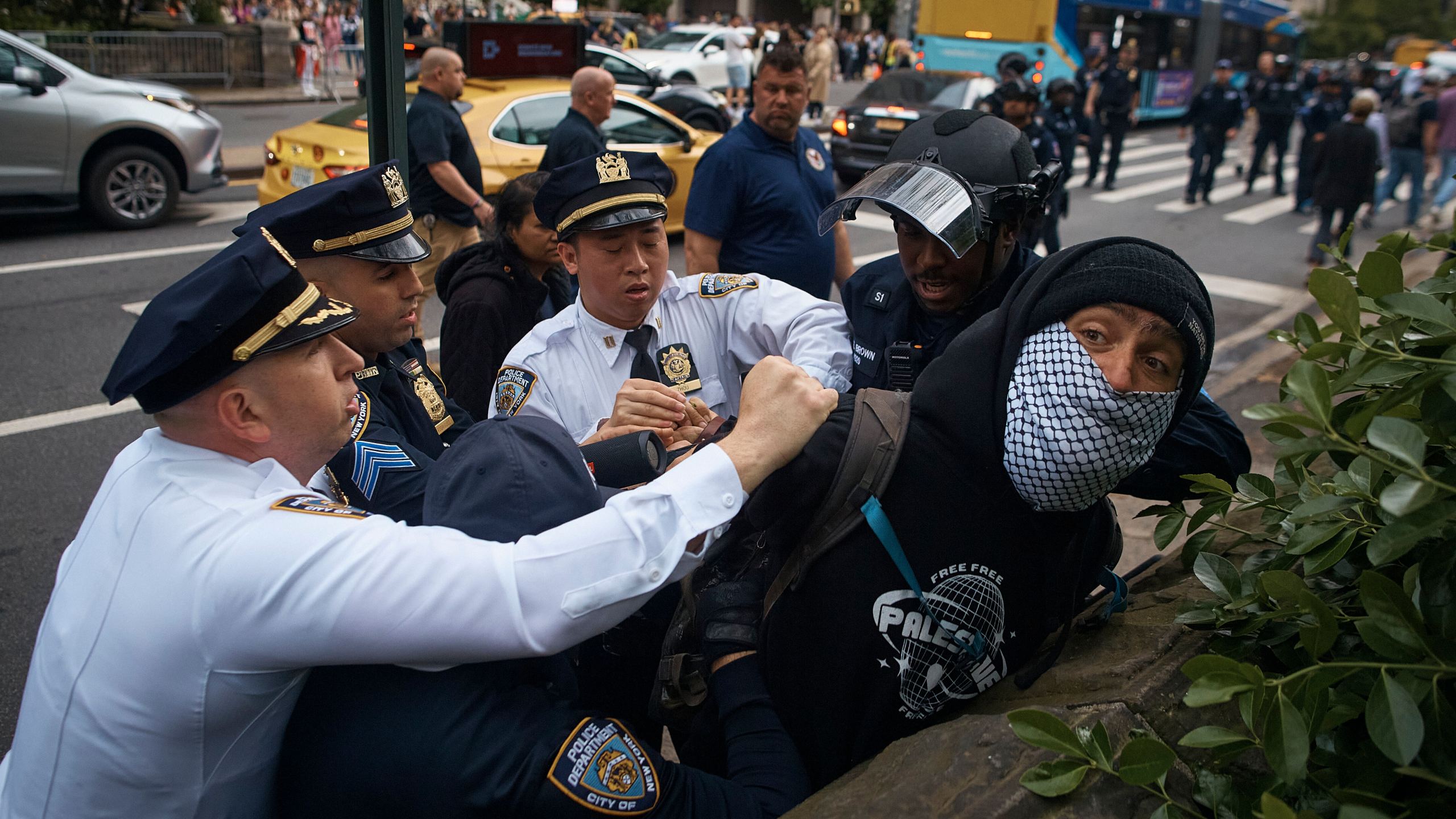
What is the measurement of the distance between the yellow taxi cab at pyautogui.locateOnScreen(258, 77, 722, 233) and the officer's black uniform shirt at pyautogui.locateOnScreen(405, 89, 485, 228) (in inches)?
45.9

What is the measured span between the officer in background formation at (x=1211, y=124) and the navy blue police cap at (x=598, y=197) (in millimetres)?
13169

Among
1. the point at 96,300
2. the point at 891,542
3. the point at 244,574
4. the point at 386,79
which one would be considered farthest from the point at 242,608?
the point at 96,300

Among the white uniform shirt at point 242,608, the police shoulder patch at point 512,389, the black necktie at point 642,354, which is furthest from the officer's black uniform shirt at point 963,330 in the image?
the white uniform shirt at point 242,608

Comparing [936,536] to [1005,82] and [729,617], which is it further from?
[1005,82]

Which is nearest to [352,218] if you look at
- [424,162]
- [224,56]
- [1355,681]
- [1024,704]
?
[1024,704]

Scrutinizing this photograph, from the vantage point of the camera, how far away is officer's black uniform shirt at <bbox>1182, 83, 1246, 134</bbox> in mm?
13547

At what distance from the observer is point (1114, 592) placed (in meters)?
1.95

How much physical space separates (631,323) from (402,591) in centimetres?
153

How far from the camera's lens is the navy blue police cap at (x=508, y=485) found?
1407mm

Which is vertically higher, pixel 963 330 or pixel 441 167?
pixel 441 167

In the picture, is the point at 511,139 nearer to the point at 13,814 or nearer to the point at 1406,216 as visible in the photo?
the point at 13,814

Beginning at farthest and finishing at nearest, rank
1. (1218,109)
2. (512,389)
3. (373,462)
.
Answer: (1218,109) → (512,389) → (373,462)

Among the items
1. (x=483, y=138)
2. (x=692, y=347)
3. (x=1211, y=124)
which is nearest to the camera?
(x=692, y=347)

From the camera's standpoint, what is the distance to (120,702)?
1335 mm
